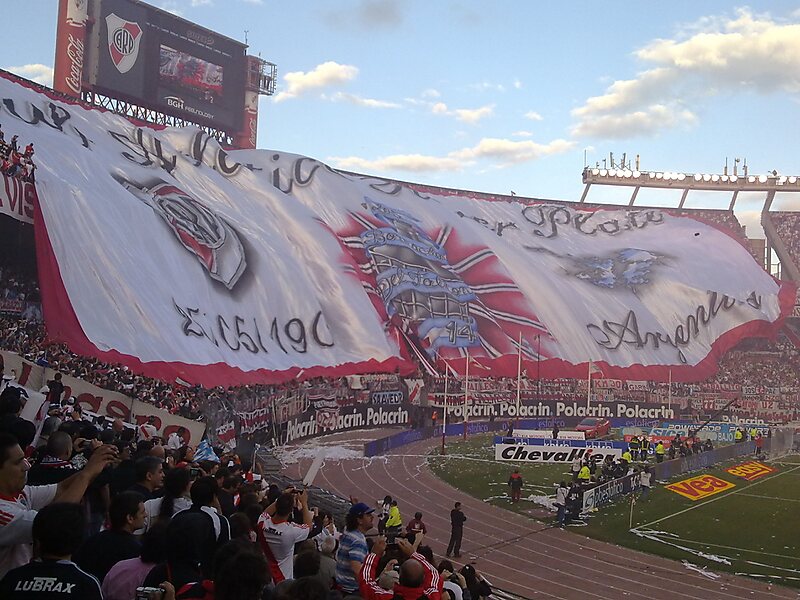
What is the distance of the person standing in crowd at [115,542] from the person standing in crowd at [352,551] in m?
2.24

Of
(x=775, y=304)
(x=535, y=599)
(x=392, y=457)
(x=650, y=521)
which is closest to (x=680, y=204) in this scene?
(x=775, y=304)

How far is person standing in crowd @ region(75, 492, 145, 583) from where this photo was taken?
16.8 ft

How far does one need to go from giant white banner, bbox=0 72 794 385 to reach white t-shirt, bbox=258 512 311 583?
931 inches

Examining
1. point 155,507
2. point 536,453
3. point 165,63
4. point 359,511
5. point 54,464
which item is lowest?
point 536,453

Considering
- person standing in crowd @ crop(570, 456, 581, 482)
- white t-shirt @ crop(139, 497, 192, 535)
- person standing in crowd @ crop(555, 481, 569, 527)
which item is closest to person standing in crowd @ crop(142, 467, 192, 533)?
white t-shirt @ crop(139, 497, 192, 535)

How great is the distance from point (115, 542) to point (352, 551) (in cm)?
250

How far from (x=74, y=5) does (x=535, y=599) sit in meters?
50.7

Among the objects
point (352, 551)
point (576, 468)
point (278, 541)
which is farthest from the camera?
point (576, 468)

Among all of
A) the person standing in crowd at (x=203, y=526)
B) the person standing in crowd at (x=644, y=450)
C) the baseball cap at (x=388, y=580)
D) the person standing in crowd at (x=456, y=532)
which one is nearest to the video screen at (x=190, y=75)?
the person standing in crowd at (x=644, y=450)

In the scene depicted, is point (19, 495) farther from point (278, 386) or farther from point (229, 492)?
point (278, 386)

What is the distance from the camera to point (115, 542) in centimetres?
520

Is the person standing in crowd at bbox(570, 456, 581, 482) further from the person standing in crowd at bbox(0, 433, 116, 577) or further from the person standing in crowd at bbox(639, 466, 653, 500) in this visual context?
the person standing in crowd at bbox(0, 433, 116, 577)

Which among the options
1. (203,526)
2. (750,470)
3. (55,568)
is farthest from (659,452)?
(55,568)

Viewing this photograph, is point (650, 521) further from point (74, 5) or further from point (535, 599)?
point (74, 5)
